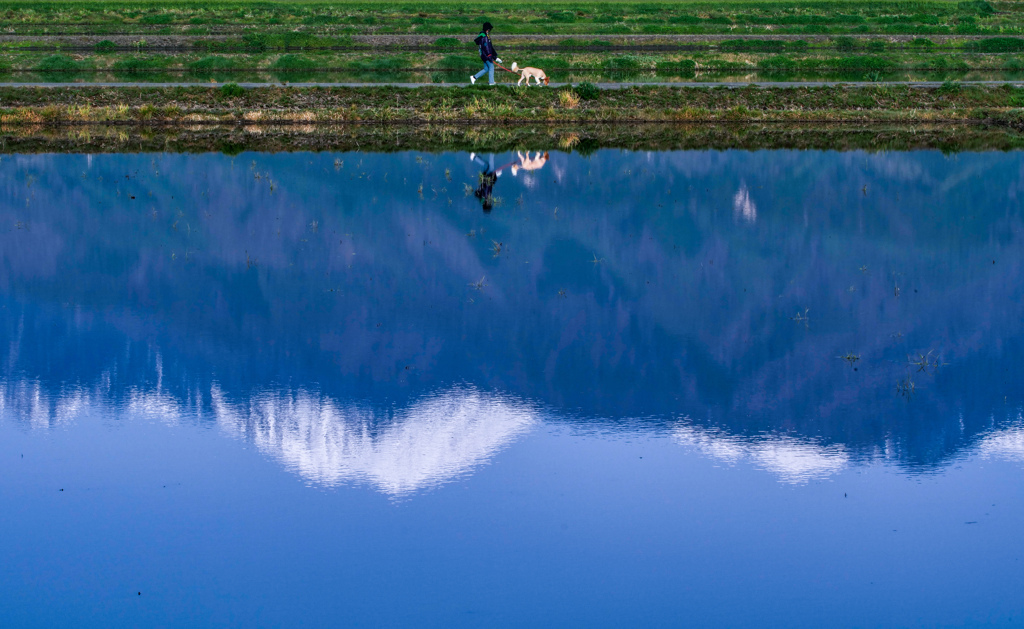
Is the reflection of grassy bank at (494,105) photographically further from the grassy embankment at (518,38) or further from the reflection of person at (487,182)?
the reflection of person at (487,182)

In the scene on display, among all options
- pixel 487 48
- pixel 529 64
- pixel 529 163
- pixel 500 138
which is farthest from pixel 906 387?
pixel 529 64

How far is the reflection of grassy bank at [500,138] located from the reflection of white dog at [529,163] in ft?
5.02

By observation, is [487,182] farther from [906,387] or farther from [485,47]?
[906,387]

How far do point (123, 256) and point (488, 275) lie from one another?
22.7ft

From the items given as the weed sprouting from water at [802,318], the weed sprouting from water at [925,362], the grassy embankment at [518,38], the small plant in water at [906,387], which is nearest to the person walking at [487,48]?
the grassy embankment at [518,38]

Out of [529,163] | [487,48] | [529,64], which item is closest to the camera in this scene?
[529,163]

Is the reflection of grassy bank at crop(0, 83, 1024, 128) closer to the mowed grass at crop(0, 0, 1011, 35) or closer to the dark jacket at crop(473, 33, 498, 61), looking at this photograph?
the dark jacket at crop(473, 33, 498, 61)

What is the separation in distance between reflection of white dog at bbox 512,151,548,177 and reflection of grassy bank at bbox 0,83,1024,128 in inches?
299

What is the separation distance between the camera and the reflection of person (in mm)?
25719

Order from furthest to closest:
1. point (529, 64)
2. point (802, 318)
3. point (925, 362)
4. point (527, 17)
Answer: point (527, 17) → point (529, 64) → point (802, 318) → point (925, 362)

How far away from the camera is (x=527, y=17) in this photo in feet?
280

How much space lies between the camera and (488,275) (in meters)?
19.8

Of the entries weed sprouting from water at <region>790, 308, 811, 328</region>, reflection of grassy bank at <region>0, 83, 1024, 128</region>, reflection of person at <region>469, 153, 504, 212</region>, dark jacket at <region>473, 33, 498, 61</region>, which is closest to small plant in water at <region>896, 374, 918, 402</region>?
weed sprouting from water at <region>790, 308, 811, 328</region>

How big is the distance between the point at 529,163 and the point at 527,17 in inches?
2260
